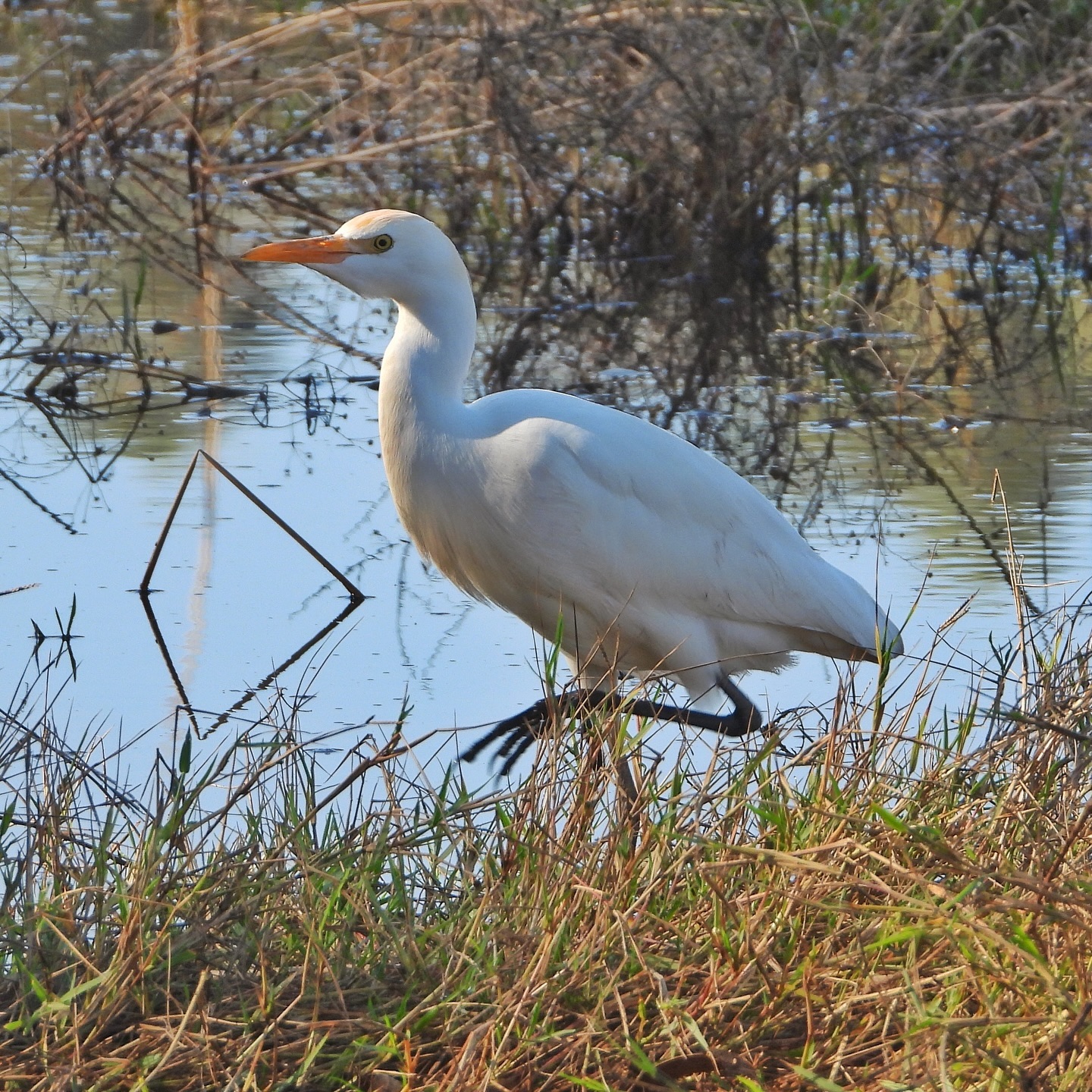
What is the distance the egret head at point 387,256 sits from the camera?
146 inches

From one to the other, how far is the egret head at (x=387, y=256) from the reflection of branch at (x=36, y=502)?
165 centimetres

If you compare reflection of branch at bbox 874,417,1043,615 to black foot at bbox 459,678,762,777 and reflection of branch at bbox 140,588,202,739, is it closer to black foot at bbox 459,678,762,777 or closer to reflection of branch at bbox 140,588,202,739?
black foot at bbox 459,678,762,777

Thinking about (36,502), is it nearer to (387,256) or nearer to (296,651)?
(296,651)

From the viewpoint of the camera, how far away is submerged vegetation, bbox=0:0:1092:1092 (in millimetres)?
2305

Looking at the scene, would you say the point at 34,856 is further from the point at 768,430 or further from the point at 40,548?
the point at 768,430

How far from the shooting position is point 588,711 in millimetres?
3018

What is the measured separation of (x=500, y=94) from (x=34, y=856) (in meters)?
5.97

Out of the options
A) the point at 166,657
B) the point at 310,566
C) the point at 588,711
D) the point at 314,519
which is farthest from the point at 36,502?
the point at 588,711

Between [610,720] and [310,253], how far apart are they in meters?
1.43

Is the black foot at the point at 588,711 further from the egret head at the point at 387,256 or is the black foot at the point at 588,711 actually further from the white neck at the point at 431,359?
the egret head at the point at 387,256

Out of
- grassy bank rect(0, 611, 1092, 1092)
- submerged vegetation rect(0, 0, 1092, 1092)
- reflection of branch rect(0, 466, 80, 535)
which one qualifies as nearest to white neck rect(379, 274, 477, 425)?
submerged vegetation rect(0, 0, 1092, 1092)

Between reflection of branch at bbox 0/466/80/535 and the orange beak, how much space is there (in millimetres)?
1614

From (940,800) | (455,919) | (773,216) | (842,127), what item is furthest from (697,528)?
(773,216)

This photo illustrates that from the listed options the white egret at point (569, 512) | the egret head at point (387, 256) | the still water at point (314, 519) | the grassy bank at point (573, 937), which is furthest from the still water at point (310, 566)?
the egret head at point (387, 256)
